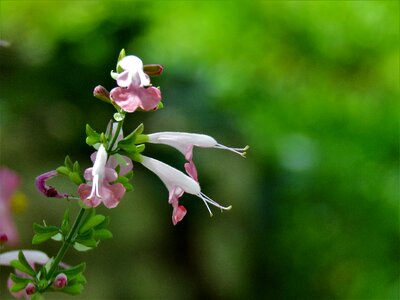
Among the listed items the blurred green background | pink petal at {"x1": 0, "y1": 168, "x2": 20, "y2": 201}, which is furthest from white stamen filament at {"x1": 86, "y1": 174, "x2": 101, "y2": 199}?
the blurred green background

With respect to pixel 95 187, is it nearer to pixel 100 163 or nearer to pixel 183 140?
pixel 100 163

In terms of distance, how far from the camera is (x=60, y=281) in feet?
1.91

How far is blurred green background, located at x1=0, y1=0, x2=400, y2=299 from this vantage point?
7.97ft

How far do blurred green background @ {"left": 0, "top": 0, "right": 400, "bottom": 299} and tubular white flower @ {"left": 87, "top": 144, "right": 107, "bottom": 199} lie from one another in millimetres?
1636

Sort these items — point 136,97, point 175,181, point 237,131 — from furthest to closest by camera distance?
point 237,131 → point 175,181 → point 136,97

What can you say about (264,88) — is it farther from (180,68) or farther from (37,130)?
(37,130)

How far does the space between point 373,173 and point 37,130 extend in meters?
1.16

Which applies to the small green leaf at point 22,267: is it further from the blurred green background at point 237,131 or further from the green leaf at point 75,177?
the blurred green background at point 237,131

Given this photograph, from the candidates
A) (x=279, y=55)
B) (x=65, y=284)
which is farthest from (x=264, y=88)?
(x=65, y=284)

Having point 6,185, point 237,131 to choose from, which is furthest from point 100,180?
point 237,131

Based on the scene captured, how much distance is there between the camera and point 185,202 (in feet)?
7.88

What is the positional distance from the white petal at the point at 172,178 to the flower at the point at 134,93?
0.10 meters

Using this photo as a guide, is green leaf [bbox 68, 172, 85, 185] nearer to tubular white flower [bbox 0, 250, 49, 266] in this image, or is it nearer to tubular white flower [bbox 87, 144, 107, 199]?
tubular white flower [bbox 87, 144, 107, 199]

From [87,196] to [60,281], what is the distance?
3.3 inches
